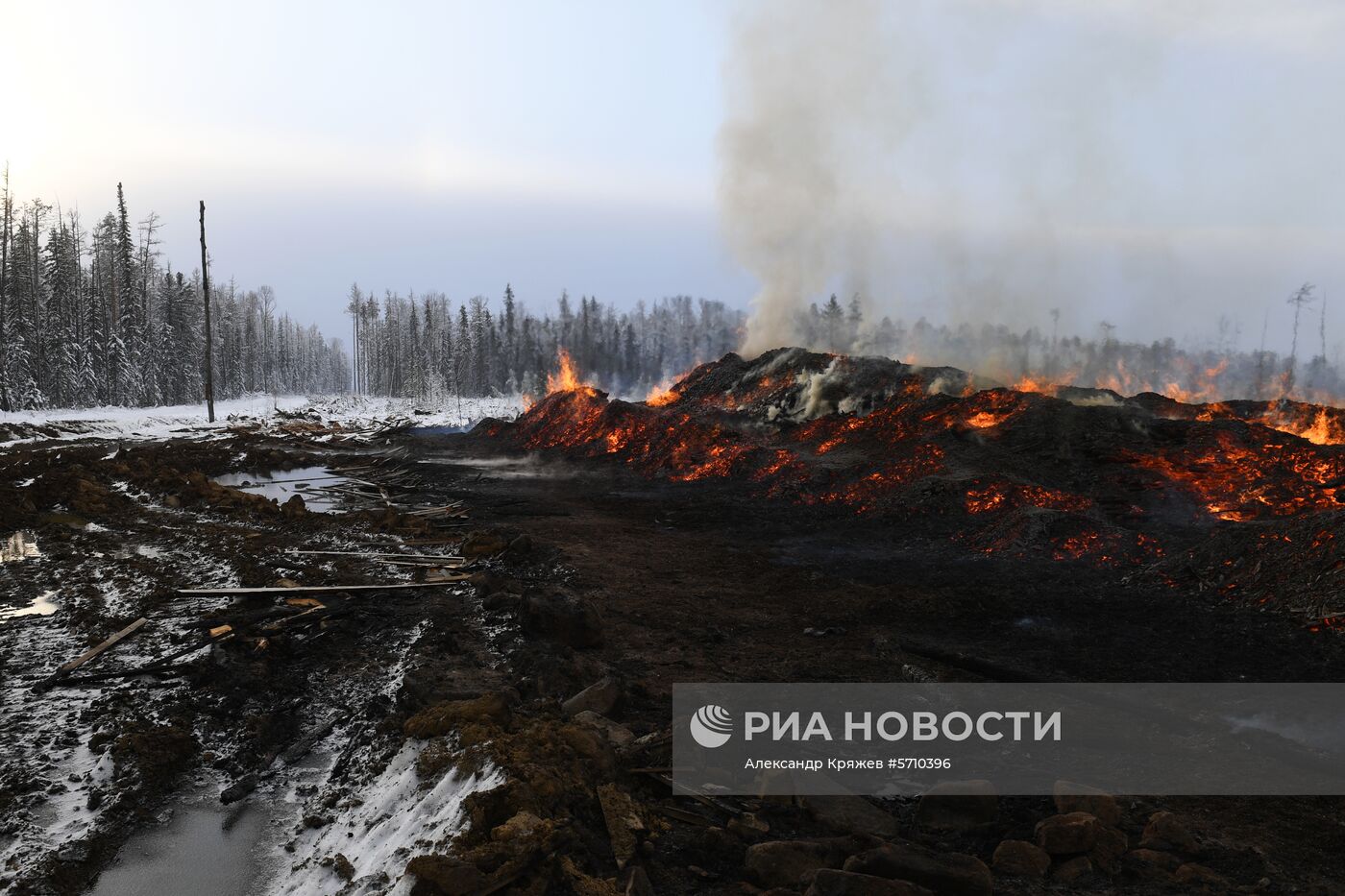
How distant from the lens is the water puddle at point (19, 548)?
491 inches

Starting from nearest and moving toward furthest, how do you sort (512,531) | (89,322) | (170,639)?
(170,639) < (512,531) < (89,322)

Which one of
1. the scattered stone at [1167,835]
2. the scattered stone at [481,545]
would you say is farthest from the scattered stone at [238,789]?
the scattered stone at [481,545]

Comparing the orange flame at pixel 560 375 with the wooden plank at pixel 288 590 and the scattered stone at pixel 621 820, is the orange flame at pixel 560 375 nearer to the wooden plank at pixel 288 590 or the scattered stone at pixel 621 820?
the wooden plank at pixel 288 590

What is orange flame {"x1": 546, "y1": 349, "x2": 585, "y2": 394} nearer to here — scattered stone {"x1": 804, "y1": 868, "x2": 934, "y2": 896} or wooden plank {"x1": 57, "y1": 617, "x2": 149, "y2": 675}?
wooden plank {"x1": 57, "y1": 617, "x2": 149, "y2": 675}

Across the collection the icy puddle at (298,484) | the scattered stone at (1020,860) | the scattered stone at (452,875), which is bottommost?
the icy puddle at (298,484)

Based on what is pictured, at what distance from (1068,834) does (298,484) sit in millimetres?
24461

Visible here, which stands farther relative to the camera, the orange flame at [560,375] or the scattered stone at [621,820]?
the orange flame at [560,375]

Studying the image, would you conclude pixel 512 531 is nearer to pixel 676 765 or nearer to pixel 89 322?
pixel 676 765

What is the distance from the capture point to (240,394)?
254 ft

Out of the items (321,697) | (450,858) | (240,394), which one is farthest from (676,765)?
(240,394)

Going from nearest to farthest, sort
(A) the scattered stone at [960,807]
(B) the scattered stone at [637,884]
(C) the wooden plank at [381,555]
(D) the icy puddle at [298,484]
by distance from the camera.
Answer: (B) the scattered stone at [637,884] < (A) the scattered stone at [960,807] < (C) the wooden plank at [381,555] < (D) the icy puddle at [298,484]

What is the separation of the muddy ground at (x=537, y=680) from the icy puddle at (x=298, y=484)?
2.93m

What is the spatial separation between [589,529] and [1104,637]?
10.8 m

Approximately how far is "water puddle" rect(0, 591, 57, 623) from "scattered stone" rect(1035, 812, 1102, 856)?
40.5 feet
